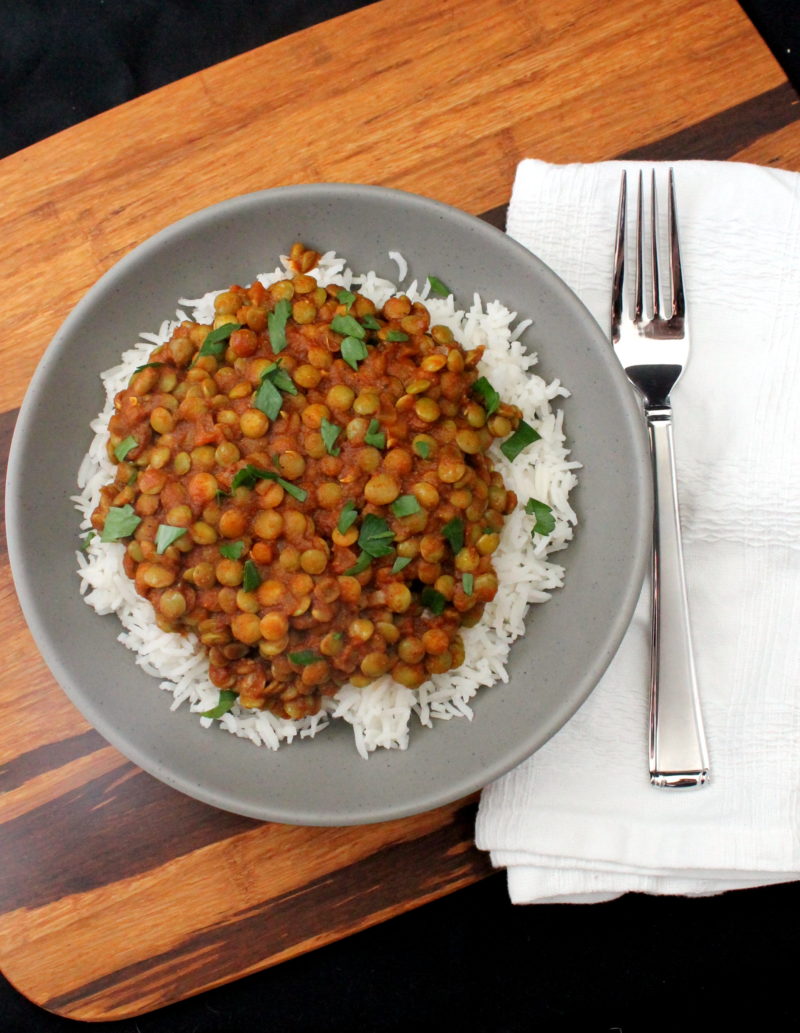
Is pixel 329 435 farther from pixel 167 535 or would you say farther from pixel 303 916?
pixel 303 916

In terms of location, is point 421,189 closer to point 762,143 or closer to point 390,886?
point 762,143

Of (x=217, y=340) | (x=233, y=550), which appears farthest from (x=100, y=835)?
(x=217, y=340)

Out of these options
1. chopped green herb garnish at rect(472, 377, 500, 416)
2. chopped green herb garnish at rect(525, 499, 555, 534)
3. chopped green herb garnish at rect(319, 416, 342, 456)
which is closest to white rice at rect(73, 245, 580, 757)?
chopped green herb garnish at rect(525, 499, 555, 534)

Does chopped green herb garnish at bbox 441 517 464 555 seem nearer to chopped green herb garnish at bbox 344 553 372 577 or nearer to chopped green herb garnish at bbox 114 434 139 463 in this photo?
chopped green herb garnish at bbox 344 553 372 577

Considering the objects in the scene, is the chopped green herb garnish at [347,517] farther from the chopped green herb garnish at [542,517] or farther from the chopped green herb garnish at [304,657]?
the chopped green herb garnish at [542,517]

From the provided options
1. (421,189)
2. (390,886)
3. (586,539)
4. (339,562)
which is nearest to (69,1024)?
(390,886)
